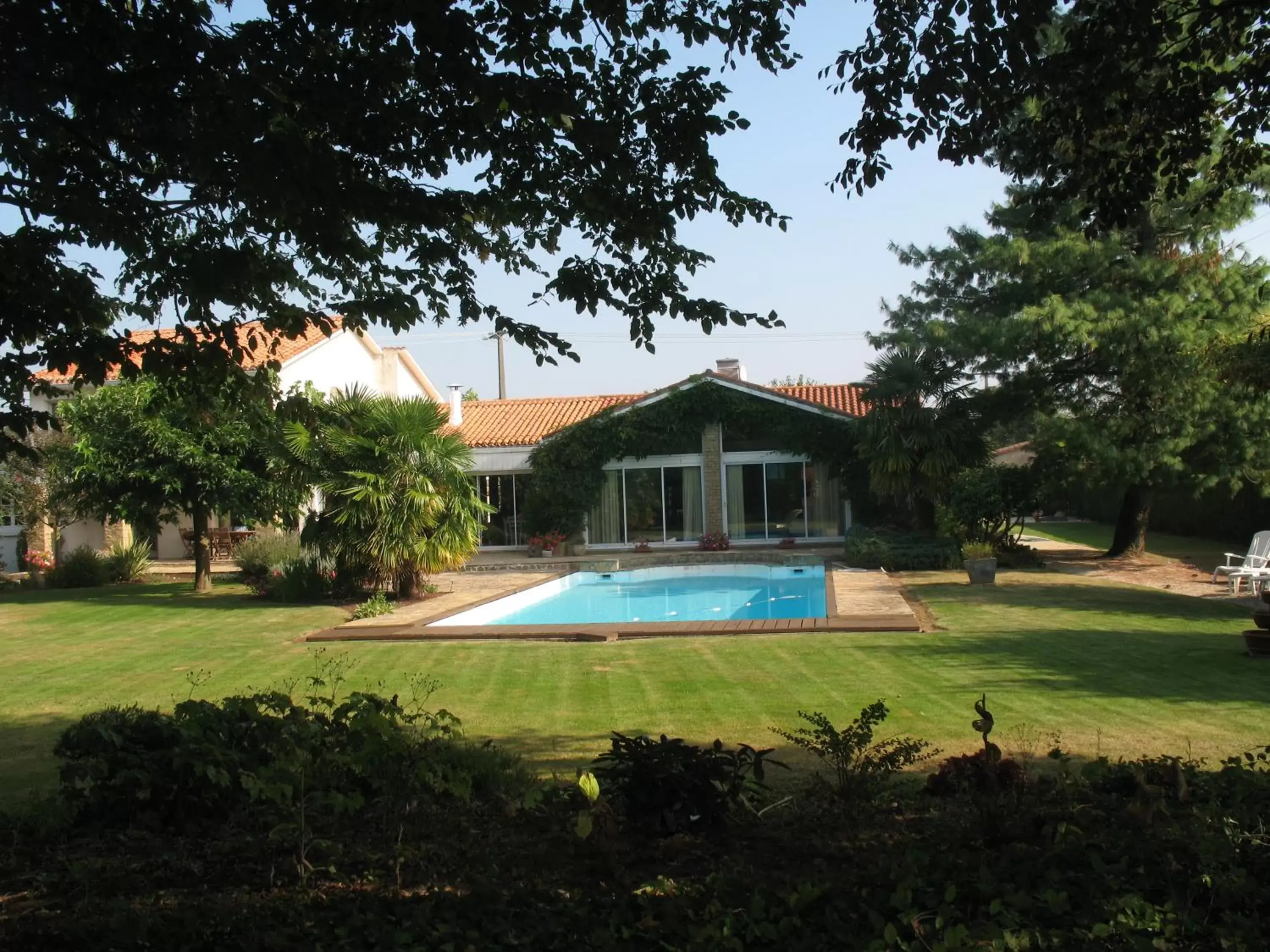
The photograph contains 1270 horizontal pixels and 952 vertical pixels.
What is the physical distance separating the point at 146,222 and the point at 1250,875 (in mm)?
5618

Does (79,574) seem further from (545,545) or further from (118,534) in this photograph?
(545,545)

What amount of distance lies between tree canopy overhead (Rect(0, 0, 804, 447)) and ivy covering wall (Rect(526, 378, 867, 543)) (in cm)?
2350

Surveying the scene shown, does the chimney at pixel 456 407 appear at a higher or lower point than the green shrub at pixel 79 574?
higher

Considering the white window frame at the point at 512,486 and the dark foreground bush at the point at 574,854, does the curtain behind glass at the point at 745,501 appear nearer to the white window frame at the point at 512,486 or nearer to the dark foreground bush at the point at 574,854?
the white window frame at the point at 512,486

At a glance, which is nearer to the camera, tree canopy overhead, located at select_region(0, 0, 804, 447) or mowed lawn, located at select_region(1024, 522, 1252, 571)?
tree canopy overhead, located at select_region(0, 0, 804, 447)

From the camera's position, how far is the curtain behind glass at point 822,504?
2958 centimetres

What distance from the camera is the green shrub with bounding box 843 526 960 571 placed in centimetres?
2188

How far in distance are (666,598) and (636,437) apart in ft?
27.1

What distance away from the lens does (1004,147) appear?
6551 mm

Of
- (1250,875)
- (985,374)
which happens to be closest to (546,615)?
(985,374)

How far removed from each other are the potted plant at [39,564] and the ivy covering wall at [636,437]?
12044 mm

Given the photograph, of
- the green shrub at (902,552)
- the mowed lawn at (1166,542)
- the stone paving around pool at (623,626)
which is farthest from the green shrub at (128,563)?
the mowed lawn at (1166,542)

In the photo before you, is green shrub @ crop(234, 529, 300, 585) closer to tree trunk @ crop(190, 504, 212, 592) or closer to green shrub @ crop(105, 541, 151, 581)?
tree trunk @ crop(190, 504, 212, 592)

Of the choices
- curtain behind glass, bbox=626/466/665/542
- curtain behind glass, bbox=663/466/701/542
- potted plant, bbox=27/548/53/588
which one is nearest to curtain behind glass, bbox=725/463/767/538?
curtain behind glass, bbox=663/466/701/542
